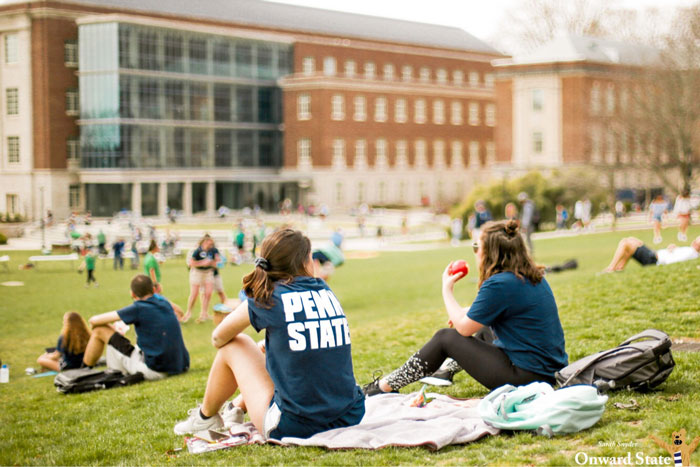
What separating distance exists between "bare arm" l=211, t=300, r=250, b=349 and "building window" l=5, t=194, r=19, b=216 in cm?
1531

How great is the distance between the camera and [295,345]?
15.5ft

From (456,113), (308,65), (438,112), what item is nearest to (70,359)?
(308,65)

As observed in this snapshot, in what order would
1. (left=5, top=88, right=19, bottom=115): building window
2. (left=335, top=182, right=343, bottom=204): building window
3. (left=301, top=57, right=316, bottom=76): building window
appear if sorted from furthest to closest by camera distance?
(left=301, top=57, right=316, bottom=76): building window
(left=335, top=182, right=343, bottom=204): building window
(left=5, top=88, right=19, bottom=115): building window

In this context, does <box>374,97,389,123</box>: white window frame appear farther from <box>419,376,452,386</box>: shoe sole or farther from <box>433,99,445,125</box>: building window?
<box>419,376,452,386</box>: shoe sole

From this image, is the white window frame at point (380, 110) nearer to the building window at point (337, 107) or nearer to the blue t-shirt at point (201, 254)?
the building window at point (337, 107)

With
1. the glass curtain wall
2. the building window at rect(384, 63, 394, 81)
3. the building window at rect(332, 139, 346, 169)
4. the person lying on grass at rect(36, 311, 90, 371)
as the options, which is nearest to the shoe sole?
the person lying on grass at rect(36, 311, 90, 371)

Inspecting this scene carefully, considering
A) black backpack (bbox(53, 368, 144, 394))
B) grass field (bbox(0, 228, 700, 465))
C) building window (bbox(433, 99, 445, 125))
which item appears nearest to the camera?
grass field (bbox(0, 228, 700, 465))

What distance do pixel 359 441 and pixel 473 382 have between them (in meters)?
2.17

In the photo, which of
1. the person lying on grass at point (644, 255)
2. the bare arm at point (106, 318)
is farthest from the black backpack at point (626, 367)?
the person lying on grass at point (644, 255)

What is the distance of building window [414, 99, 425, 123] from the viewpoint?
223 feet

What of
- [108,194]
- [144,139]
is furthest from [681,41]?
[108,194]

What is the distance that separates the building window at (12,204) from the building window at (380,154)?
47.9 meters

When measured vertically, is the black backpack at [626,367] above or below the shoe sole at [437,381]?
above

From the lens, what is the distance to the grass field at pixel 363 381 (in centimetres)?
473
